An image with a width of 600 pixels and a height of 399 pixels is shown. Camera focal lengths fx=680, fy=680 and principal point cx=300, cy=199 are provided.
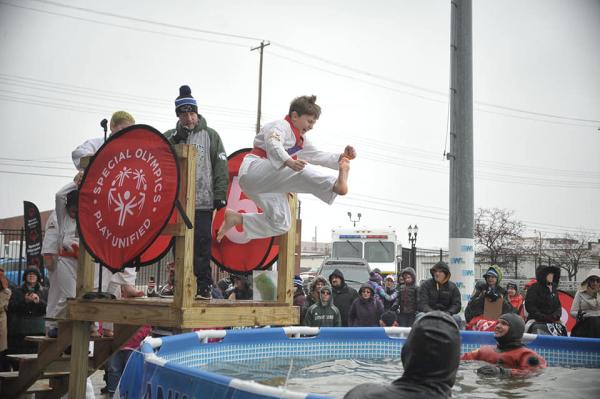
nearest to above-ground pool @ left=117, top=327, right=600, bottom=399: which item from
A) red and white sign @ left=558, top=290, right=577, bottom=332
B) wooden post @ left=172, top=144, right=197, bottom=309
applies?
wooden post @ left=172, top=144, right=197, bottom=309

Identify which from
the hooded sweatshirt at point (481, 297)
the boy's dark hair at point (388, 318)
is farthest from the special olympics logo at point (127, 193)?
the boy's dark hair at point (388, 318)

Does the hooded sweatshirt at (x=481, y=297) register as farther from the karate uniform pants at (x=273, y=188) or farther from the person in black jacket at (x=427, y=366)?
the person in black jacket at (x=427, y=366)

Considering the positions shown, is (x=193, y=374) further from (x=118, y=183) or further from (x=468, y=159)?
(x=468, y=159)

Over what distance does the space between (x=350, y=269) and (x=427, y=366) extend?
16175 mm

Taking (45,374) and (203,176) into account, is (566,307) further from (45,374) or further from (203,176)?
(45,374)

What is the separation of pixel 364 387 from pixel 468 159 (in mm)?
8954

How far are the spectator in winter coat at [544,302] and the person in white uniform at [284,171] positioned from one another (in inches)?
196

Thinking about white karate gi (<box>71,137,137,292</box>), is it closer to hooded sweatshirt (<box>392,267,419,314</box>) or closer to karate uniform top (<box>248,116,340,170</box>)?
karate uniform top (<box>248,116,340,170</box>)

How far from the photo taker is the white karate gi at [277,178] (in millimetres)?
5559

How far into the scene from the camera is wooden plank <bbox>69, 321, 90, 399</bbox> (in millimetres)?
6320

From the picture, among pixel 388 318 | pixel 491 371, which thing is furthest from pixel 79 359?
pixel 388 318

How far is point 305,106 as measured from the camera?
19.4 feet

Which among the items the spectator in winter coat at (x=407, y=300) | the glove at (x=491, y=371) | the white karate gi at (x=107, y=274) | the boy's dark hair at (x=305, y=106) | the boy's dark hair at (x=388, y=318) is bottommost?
the glove at (x=491, y=371)

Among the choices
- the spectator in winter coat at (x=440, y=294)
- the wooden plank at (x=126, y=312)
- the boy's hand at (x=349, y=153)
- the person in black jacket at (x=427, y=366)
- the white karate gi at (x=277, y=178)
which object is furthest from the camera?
the spectator in winter coat at (x=440, y=294)
